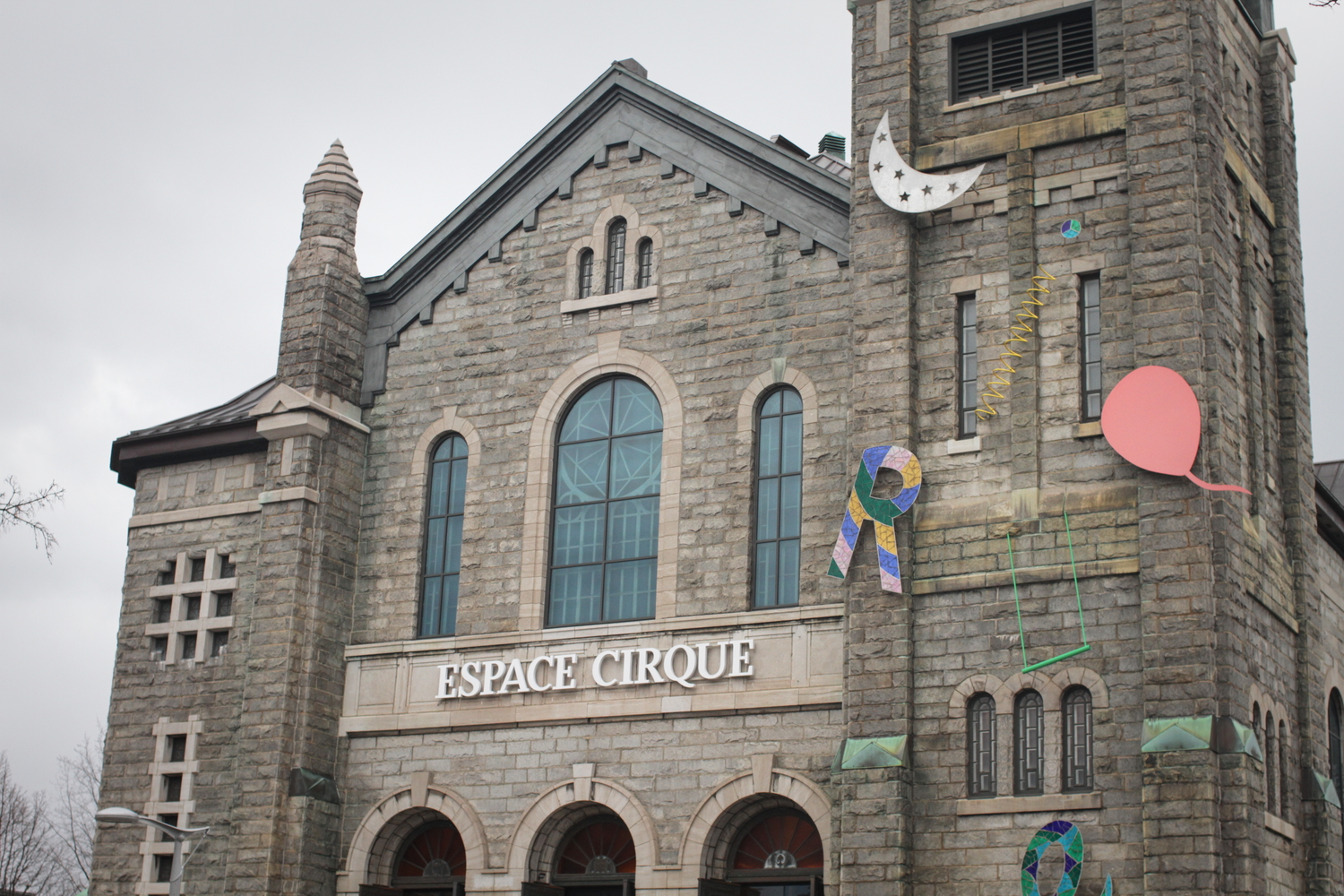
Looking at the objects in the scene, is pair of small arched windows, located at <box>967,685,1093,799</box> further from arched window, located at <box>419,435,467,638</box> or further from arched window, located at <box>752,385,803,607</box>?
arched window, located at <box>419,435,467,638</box>

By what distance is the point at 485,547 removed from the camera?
23.6 meters

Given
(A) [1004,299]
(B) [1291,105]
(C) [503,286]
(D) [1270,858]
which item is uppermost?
(B) [1291,105]

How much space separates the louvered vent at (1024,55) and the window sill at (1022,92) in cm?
Result: 19

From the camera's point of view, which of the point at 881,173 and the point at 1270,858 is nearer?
the point at 1270,858

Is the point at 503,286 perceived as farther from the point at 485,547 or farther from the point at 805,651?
the point at 805,651

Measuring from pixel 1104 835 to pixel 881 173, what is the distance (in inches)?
322

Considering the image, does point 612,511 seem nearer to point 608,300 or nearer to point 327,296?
point 608,300

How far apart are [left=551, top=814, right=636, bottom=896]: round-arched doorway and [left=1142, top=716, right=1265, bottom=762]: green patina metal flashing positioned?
279 inches

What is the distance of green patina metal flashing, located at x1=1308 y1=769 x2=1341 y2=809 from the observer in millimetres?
20141

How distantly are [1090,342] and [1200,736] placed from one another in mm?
4770

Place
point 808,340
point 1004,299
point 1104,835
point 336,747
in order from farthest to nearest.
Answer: point 336,747 → point 808,340 → point 1004,299 → point 1104,835

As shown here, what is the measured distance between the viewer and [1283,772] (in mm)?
19766

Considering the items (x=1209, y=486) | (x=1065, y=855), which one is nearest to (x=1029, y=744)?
(x=1065, y=855)

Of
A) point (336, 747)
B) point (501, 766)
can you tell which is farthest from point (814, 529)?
point (336, 747)
